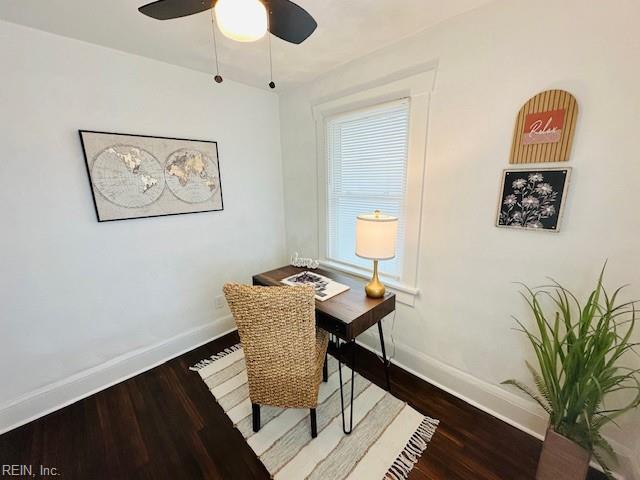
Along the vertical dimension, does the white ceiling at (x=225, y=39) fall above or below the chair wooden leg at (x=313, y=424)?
above

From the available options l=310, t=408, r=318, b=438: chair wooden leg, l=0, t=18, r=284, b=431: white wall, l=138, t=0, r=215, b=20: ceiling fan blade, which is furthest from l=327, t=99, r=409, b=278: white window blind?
l=138, t=0, r=215, b=20: ceiling fan blade

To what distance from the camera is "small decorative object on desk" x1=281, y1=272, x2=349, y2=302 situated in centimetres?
170

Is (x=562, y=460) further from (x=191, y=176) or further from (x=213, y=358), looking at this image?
(x=191, y=176)

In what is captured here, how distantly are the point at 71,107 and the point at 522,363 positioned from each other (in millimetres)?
3058

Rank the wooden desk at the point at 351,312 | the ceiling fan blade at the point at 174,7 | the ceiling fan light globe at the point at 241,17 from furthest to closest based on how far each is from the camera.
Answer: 1. the wooden desk at the point at 351,312
2. the ceiling fan blade at the point at 174,7
3. the ceiling fan light globe at the point at 241,17

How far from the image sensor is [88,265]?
5.65ft

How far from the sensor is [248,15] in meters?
0.84

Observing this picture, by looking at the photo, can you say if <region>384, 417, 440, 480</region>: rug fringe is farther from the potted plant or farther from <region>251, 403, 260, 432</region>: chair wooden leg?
<region>251, 403, 260, 432</region>: chair wooden leg

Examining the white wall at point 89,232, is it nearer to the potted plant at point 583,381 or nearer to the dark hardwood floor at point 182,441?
the dark hardwood floor at point 182,441

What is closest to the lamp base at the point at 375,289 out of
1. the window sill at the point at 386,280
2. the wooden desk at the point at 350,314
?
the wooden desk at the point at 350,314

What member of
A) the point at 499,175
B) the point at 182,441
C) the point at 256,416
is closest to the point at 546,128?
the point at 499,175

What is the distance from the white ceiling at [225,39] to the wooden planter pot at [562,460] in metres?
2.09

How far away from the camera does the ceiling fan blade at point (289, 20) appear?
952mm

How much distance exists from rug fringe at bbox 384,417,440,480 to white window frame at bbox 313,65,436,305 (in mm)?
744
